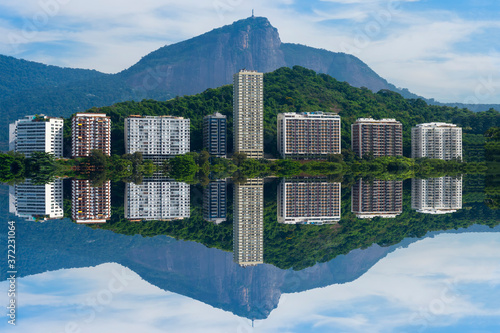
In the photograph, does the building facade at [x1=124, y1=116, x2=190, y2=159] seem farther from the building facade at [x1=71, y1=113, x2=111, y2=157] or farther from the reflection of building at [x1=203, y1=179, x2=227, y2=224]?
the reflection of building at [x1=203, y1=179, x2=227, y2=224]

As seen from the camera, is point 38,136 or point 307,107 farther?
point 307,107

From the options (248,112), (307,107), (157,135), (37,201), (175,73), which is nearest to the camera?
(37,201)

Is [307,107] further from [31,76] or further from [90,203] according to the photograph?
[31,76]

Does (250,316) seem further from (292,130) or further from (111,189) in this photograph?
(292,130)

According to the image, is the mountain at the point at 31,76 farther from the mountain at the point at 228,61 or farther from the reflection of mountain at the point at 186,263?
the reflection of mountain at the point at 186,263

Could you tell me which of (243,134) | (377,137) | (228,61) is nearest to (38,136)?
(243,134)
